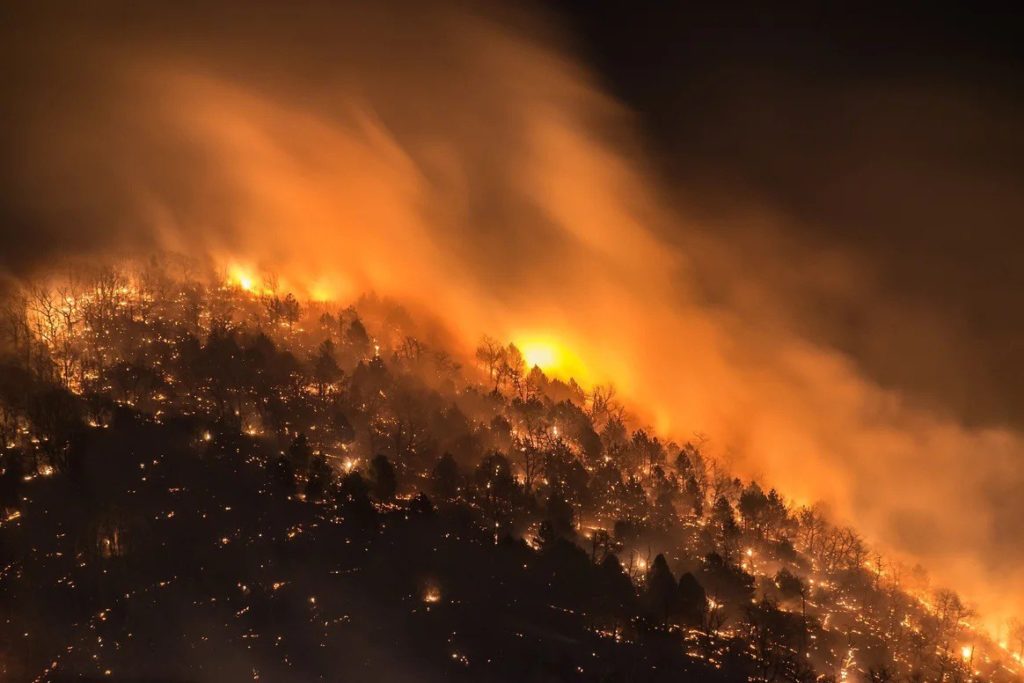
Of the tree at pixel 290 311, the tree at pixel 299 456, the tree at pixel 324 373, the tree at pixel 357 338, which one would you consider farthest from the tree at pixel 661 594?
the tree at pixel 290 311

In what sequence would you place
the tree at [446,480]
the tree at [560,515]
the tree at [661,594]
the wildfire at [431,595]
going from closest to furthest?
1. the wildfire at [431,595]
2. the tree at [661,594]
3. the tree at [560,515]
4. the tree at [446,480]

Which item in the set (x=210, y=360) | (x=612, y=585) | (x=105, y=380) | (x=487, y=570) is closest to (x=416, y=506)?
(x=487, y=570)

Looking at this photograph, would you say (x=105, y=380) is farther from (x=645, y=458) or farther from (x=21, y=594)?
(x=645, y=458)

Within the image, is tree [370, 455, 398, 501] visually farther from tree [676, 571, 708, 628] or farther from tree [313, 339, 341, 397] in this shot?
tree [676, 571, 708, 628]

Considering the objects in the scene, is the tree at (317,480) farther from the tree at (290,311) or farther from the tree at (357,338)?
the tree at (290,311)

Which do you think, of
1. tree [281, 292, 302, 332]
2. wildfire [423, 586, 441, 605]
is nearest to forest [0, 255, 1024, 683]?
wildfire [423, 586, 441, 605]

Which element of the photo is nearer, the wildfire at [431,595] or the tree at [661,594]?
the wildfire at [431,595]
